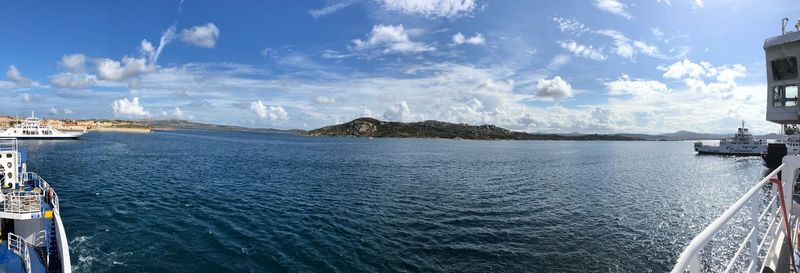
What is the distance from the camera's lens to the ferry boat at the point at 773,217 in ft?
14.5

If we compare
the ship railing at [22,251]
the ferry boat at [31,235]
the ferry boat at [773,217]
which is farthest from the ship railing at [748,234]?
the ship railing at [22,251]

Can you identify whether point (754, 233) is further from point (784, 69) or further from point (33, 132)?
point (33, 132)

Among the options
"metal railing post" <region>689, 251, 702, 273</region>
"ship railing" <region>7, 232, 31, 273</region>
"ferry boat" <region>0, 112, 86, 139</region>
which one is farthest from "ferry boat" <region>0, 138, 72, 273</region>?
"ferry boat" <region>0, 112, 86, 139</region>

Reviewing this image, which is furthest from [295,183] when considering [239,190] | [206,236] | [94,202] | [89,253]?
[89,253]

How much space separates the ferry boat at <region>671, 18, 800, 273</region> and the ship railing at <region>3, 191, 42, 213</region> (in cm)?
3377

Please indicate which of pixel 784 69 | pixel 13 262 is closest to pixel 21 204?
pixel 13 262

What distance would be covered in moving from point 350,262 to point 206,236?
12729 mm

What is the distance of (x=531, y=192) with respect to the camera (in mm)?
53094

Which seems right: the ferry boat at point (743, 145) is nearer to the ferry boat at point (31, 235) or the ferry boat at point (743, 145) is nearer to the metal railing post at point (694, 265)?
the metal railing post at point (694, 265)

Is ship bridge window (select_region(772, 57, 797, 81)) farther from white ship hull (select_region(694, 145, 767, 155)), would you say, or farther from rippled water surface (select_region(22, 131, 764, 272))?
white ship hull (select_region(694, 145, 767, 155))

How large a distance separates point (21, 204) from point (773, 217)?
37074mm

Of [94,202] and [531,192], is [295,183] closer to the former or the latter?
[94,202]

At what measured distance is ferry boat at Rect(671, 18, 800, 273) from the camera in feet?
14.5

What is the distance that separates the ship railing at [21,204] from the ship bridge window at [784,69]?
42578 mm
